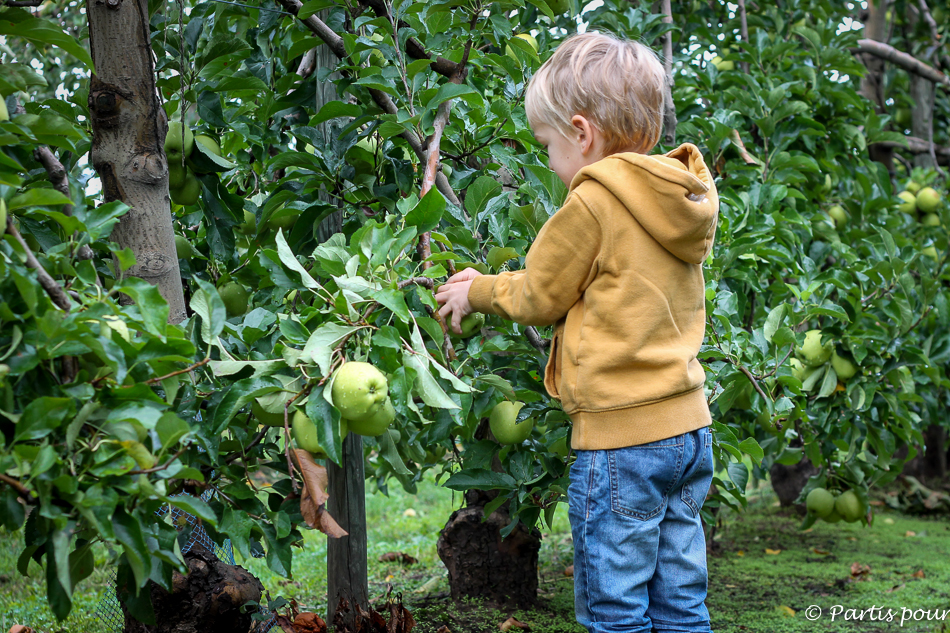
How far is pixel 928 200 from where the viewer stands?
323 cm

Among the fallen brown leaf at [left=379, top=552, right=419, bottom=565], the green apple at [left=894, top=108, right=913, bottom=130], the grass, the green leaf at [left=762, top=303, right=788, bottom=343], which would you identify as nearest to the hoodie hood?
the green leaf at [left=762, top=303, right=788, bottom=343]

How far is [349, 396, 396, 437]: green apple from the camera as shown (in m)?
1.12

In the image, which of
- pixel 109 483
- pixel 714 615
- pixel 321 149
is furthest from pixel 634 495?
pixel 714 615

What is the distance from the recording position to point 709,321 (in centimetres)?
179

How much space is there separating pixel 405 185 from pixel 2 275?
94cm

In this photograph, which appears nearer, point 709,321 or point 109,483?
point 109,483

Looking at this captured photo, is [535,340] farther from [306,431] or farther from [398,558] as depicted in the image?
[398,558]

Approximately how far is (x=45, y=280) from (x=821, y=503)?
2.37 metres

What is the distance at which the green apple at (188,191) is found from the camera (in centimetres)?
167

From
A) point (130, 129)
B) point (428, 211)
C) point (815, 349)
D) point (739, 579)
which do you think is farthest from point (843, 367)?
point (130, 129)

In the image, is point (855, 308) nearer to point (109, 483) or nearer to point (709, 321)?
point (709, 321)

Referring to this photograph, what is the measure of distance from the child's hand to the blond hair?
0.30m

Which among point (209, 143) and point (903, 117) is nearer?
point (209, 143)

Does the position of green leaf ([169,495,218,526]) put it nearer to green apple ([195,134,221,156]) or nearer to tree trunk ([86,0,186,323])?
tree trunk ([86,0,186,323])
